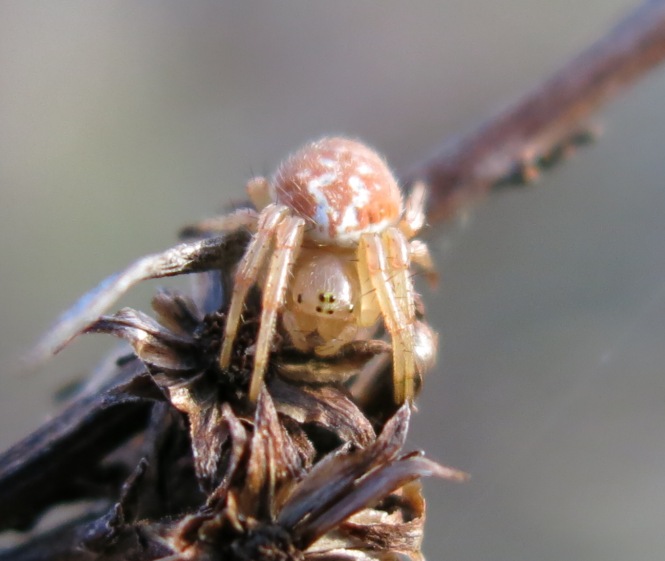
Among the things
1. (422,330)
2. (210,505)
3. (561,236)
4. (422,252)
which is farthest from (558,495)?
(210,505)

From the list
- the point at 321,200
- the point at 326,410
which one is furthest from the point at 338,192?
the point at 326,410

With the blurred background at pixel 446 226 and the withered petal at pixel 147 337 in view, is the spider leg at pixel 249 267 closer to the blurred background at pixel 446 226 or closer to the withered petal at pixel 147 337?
the withered petal at pixel 147 337

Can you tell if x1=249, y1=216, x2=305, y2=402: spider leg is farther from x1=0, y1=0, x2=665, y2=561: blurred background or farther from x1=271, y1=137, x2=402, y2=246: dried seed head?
x1=0, y1=0, x2=665, y2=561: blurred background

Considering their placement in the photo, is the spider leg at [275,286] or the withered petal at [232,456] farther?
the spider leg at [275,286]

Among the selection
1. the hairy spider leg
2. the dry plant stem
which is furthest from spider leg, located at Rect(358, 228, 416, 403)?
the dry plant stem

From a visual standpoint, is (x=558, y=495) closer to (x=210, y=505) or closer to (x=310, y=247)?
(x=310, y=247)

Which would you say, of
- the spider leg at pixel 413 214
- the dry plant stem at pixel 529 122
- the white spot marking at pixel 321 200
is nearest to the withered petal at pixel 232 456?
the white spot marking at pixel 321 200

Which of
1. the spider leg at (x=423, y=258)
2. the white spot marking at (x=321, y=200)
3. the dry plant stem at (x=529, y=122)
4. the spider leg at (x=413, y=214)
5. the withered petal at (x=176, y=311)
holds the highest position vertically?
the dry plant stem at (x=529, y=122)

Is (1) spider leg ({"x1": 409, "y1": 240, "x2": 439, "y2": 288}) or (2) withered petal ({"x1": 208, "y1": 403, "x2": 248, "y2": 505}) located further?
(1) spider leg ({"x1": 409, "y1": 240, "x2": 439, "y2": 288})

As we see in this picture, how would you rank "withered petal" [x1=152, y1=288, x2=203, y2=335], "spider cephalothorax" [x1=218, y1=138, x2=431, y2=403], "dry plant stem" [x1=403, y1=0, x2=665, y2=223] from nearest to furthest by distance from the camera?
"withered petal" [x1=152, y1=288, x2=203, y2=335] < "spider cephalothorax" [x1=218, y1=138, x2=431, y2=403] < "dry plant stem" [x1=403, y1=0, x2=665, y2=223]
